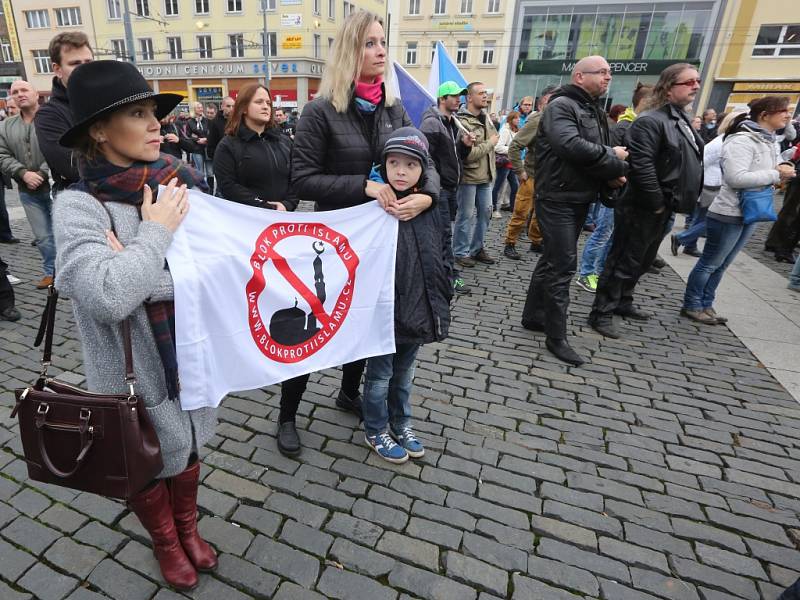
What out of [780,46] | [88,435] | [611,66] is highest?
[780,46]

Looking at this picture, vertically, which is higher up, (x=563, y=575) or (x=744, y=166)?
(x=744, y=166)

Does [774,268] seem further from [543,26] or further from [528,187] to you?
[543,26]

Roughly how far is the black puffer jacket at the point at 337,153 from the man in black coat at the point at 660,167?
2.70 meters

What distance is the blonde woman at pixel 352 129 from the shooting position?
2.43m

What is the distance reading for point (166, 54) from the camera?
4169 centimetres

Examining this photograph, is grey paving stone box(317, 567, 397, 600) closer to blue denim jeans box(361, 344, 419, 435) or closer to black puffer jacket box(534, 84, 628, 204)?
blue denim jeans box(361, 344, 419, 435)

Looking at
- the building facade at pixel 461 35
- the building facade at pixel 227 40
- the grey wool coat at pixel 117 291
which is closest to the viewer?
the grey wool coat at pixel 117 291

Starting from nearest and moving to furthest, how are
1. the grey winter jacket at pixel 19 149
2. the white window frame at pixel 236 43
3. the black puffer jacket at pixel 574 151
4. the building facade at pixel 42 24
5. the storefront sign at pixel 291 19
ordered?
1. the black puffer jacket at pixel 574 151
2. the grey winter jacket at pixel 19 149
3. the storefront sign at pixel 291 19
4. the white window frame at pixel 236 43
5. the building facade at pixel 42 24

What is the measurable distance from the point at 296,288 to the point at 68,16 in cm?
5549

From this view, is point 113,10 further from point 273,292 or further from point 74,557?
point 74,557

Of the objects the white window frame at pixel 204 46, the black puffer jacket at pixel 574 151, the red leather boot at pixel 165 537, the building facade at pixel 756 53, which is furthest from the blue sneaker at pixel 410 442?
the white window frame at pixel 204 46

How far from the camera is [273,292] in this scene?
219 cm

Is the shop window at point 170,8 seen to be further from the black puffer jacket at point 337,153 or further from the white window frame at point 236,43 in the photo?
the black puffer jacket at point 337,153

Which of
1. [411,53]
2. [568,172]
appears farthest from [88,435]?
[411,53]
